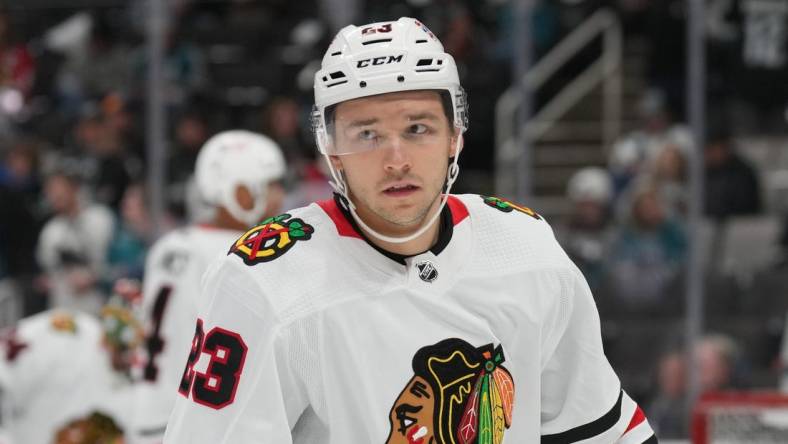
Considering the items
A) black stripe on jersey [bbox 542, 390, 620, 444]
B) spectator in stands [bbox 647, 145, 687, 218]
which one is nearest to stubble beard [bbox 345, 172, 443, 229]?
black stripe on jersey [bbox 542, 390, 620, 444]

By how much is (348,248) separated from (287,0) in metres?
5.77

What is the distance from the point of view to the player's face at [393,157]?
79.0 inches

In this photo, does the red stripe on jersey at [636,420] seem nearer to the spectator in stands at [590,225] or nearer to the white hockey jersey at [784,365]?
the white hockey jersey at [784,365]

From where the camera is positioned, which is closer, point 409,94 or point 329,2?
point 409,94

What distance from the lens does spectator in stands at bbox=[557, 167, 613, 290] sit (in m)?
5.52

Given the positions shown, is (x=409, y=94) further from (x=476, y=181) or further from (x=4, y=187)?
(x=4, y=187)

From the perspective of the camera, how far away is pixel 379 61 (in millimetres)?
2021

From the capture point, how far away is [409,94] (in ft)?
6.68

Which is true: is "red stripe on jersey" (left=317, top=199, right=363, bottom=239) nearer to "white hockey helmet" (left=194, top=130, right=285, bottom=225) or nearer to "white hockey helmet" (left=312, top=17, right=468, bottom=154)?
"white hockey helmet" (left=312, top=17, right=468, bottom=154)

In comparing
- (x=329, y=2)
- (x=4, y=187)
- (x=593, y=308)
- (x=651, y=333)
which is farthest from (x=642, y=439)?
(x=4, y=187)

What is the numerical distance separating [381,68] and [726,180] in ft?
12.4

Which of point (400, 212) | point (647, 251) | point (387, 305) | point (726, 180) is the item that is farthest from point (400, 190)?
point (726, 180)

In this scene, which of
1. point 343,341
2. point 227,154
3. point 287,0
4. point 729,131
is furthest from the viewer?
point 287,0

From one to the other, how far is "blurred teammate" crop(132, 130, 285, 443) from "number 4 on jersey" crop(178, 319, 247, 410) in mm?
1682
